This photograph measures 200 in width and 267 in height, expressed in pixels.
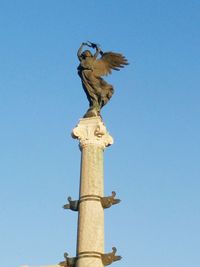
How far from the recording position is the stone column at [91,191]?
38.3ft

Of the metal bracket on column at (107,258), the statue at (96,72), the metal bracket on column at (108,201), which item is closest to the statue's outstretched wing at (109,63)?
the statue at (96,72)

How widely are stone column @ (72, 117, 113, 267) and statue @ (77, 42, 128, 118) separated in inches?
22.1

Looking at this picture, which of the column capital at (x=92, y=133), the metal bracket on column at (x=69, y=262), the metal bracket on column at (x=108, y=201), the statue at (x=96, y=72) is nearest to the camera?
the metal bracket on column at (x=69, y=262)

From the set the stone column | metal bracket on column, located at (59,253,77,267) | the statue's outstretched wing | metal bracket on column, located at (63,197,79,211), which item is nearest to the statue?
the statue's outstretched wing

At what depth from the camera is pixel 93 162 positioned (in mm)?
12656

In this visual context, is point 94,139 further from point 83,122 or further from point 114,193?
point 114,193

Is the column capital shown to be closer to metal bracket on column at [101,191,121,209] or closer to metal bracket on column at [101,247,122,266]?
metal bracket on column at [101,191,121,209]

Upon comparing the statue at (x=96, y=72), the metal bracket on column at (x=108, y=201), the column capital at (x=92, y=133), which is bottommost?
the metal bracket on column at (x=108, y=201)

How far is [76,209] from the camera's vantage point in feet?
40.4

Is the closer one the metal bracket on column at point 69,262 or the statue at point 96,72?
the metal bracket on column at point 69,262

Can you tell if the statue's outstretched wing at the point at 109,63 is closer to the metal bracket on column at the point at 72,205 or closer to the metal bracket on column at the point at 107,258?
the metal bracket on column at the point at 72,205

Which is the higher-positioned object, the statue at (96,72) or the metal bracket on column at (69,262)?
the statue at (96,72)

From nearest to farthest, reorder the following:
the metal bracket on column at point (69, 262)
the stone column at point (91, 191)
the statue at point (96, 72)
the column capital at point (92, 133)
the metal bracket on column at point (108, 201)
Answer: the stone column at point (91, 191)
the metal bracket on column at point (69, 262)
the metal bracket on column at point (108, 201)
the column capital at point (92, 133)
the statue at point (96, 72)

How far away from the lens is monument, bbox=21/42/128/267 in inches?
461
